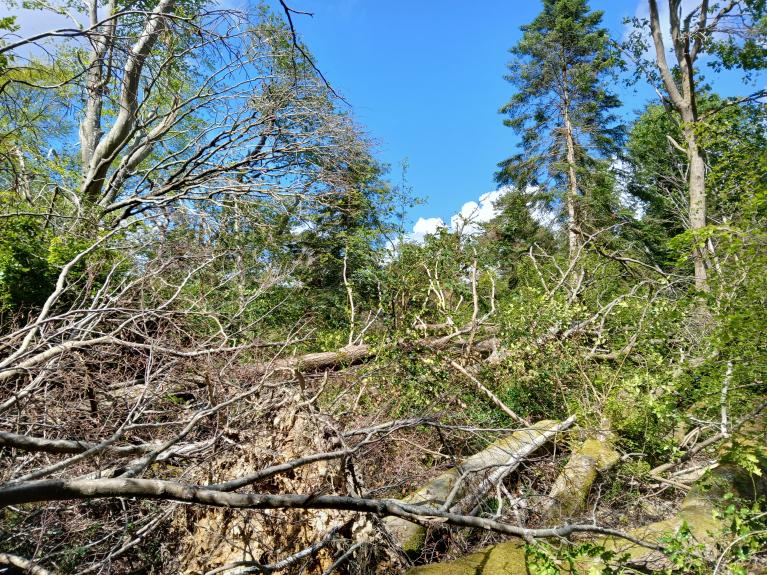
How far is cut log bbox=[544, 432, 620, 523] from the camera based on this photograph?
171 inches

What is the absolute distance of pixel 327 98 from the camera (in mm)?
10547

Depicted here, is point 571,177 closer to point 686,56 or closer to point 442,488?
point 686,56

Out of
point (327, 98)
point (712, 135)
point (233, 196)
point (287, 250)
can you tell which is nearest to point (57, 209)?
point (233, 196)

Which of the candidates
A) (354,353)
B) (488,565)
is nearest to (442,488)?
(488,565)

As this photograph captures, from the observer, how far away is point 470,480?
4180 millimetres

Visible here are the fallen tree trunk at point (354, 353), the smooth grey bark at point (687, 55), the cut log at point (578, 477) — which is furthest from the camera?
the smooth grey bark at point (687, 55)

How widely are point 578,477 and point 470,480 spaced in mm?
1280

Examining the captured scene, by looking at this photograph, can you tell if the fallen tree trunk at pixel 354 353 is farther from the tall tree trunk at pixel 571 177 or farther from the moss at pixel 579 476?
the tall tree trunk at pixel 571 177

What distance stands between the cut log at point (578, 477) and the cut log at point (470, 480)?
0.39 metres

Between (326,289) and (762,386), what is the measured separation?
961cm

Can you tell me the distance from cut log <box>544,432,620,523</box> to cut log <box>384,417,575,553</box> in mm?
388

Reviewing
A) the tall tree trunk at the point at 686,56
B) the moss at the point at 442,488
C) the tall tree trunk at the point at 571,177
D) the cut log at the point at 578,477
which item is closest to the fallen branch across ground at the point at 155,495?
the moss at the point at 442,488

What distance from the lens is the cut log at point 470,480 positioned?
12.1ft

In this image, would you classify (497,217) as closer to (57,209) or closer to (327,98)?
(327,98)
